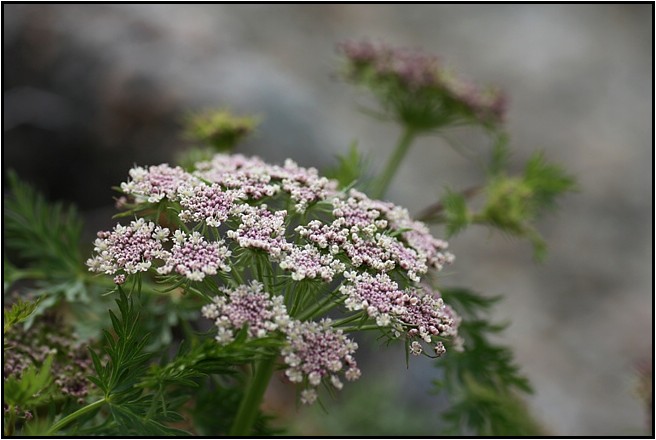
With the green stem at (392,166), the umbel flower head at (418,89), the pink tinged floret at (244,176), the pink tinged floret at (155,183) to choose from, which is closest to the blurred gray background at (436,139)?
the umbel flower head at (418,89)

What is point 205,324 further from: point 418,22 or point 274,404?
point 418,22

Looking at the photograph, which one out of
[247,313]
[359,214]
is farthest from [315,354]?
[359,214]

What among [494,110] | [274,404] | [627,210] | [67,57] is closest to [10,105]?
[67,57]

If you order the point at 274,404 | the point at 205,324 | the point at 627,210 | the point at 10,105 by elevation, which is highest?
the point at 627,210

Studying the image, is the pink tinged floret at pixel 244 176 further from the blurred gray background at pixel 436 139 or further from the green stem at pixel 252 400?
the blurred gray background at pixel 436 139

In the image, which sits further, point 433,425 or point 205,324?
point 433,425

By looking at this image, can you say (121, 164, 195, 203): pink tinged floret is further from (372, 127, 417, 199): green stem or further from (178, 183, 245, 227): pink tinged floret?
(372, 127, 417, 199): green stem
